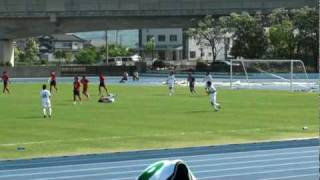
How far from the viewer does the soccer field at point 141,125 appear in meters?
17.0

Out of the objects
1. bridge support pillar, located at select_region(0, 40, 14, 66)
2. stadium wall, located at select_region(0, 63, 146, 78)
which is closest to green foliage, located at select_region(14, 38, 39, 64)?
bridge support pillar, located at select_region(0, 40, 14, 66)

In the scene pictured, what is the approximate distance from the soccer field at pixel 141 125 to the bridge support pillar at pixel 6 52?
45058 millimetres

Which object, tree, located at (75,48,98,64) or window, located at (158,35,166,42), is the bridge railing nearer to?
tree, located at (75,48,98,64)

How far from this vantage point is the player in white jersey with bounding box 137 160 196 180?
3389 mm

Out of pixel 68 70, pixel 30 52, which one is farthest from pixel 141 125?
pixel 30 52

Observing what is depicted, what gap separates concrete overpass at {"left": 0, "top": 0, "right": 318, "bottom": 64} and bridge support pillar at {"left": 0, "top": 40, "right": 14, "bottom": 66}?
2.64 meters

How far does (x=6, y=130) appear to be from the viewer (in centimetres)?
2053

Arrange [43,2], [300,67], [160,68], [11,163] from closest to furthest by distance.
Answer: [11,163] → [300,67] → [43,2] → [160,68]

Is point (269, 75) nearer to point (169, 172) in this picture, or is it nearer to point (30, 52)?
point (169, 172)

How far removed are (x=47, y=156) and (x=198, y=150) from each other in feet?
11.2

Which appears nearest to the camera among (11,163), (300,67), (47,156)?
(11,163)

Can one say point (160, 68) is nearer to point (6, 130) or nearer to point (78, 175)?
point (6, 130)

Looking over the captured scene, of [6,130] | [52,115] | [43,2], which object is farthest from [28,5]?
[6,130]

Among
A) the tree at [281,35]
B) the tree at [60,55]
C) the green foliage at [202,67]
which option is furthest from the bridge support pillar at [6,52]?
the tree at [60,55]
